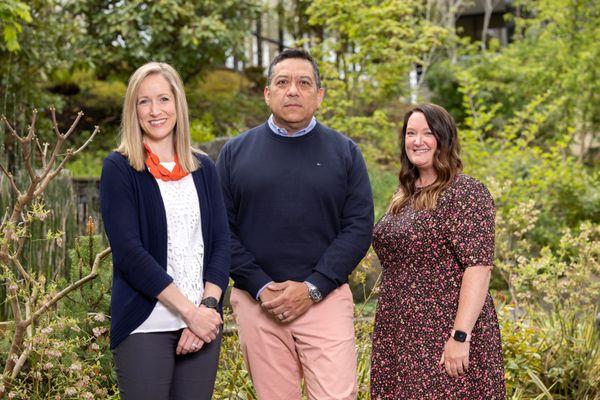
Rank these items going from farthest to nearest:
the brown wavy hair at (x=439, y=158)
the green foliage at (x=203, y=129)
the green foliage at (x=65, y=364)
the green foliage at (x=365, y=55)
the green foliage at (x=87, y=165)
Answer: the green foliage at (x=203, y=129)
the green foliage at (x=87, y=165)
the green foliage at (x=365, y=55)
the green foliage at (x=65, y=364)
the brown wavy hair at (x=439, y=158)

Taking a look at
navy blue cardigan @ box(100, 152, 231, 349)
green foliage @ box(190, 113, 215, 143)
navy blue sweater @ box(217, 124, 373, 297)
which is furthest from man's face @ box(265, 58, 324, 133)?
green foliage @ box(190, 113, 215, 143)

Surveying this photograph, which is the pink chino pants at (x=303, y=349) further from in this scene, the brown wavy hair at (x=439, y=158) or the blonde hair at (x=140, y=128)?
the blonde hair at (x=140, y=128)

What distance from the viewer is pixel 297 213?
11.2 ft

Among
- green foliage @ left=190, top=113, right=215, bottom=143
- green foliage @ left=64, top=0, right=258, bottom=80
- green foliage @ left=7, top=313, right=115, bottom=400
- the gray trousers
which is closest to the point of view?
the gray trousers

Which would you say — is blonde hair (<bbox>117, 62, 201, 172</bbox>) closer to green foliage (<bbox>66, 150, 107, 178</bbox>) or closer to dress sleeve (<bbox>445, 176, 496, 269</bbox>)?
dress sleeve (<bbox>445, 176, 496, 269</bbox>)

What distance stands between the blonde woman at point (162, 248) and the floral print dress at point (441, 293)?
792 mm

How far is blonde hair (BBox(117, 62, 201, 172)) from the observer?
293 centimetres

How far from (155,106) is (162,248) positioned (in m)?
0.51

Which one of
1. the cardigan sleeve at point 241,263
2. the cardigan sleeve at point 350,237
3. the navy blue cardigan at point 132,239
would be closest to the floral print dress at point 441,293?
the cardigan sleeve at point 350,237

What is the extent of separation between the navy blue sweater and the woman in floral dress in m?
0.18

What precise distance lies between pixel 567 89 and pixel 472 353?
935 cm

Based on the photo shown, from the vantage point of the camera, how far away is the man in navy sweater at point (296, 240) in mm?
3424

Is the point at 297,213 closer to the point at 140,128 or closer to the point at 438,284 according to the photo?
the point at 438,284

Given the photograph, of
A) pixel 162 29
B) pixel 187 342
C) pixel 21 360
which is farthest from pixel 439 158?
pixel 162 29
